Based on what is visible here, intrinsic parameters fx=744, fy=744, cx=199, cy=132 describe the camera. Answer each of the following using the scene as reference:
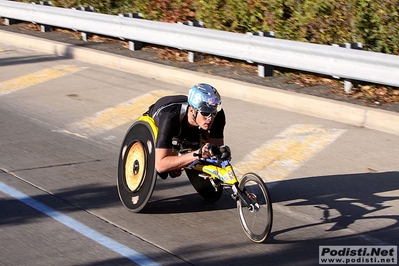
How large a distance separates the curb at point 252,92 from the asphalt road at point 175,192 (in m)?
0.15

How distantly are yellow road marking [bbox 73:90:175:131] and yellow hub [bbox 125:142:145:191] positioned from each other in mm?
3120

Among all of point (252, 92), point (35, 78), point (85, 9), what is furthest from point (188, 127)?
point (85, 9)

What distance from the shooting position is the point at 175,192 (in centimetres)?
767

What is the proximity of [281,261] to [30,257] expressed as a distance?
1985 mm

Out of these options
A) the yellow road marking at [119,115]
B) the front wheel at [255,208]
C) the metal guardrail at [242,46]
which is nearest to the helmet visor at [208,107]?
the front wheel at [255,208]

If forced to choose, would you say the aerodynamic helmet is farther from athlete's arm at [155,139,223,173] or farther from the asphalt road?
the asphalt road

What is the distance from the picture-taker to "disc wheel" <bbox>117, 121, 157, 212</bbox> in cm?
681

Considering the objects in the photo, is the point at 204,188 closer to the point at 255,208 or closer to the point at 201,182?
the point at 201,182

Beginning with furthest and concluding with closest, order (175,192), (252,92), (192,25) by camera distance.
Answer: (192,25)
(252,92)
(175,192)

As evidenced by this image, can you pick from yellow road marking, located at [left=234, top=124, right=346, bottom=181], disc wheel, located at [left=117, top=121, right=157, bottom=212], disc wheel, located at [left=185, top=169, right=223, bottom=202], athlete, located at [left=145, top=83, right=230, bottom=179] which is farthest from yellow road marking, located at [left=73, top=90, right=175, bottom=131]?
athlete, located at [left=145, top=83, right=230, bottom=179]

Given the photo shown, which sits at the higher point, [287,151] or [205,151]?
[205,151]

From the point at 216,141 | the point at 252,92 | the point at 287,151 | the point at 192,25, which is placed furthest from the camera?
the point at 192,25

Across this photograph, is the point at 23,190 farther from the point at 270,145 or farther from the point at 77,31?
the point at 77,31

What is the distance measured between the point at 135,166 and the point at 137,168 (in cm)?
4
